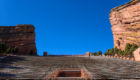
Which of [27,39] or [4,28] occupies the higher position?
[4,28]

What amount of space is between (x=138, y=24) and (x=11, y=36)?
4286 centimetres

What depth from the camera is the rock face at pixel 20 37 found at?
1383 inches

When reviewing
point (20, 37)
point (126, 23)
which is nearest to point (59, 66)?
point (20, 37)

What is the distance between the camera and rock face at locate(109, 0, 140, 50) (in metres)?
35.2

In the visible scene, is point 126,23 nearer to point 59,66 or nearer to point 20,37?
point 59,66

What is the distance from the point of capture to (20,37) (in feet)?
121

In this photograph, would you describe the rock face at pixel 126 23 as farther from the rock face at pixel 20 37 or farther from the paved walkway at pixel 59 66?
the rock face at pixel 20 37

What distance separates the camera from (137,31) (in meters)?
35.3

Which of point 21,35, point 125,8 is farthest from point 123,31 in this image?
point 21,35

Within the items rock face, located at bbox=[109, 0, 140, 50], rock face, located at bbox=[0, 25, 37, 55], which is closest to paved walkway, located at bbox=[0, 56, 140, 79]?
rock face, located at bbox=[0, 25, 37, 55]

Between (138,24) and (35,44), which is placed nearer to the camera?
(138,24)

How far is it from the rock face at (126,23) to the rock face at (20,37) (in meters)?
33.8

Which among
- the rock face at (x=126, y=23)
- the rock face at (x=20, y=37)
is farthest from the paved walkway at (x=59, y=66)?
the rock face at (x=126, y=23)

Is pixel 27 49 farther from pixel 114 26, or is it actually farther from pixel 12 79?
pixel 114 26
